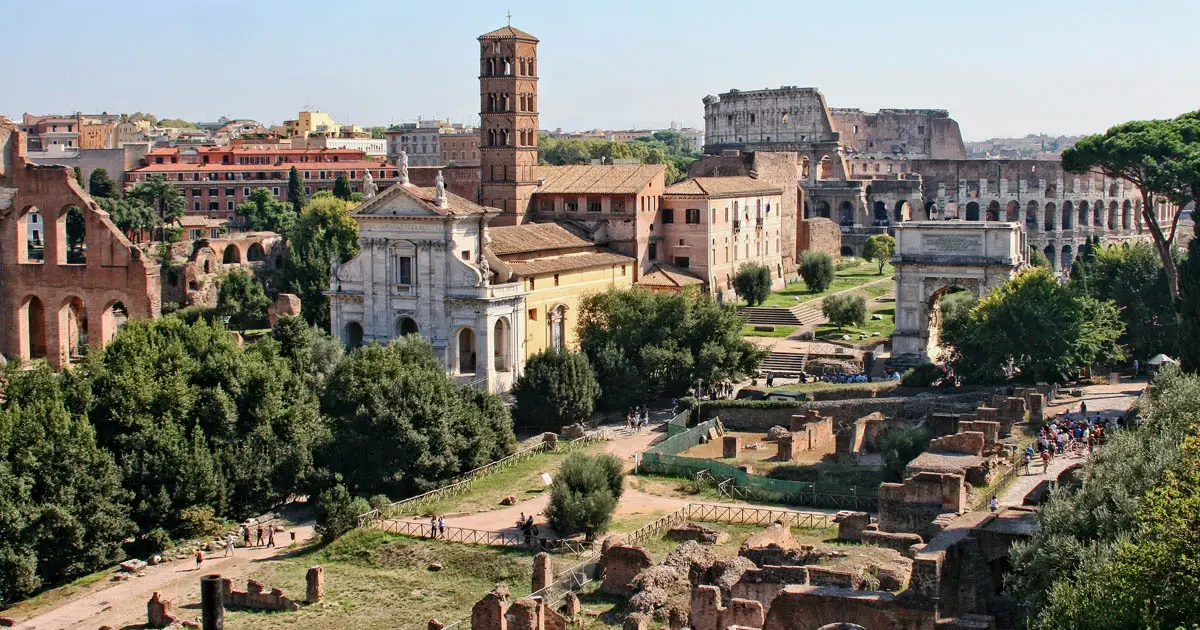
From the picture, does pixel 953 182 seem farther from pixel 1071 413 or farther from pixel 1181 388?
pixel 1181 388

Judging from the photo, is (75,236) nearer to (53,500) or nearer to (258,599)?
(53,500)

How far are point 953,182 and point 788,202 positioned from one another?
27.8 m

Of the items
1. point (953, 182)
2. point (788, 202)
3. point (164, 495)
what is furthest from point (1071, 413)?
point (953, 182)

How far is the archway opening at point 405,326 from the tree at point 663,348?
671 centimetres

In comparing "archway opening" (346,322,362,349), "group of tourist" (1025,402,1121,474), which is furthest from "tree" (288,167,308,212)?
"group of tourist" (1025,402,1121,474)

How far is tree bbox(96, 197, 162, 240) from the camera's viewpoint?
91.5 m

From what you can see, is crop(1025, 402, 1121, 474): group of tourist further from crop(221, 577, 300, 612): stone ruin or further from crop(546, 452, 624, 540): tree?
crop(221, 577, 300, 612): stone ruin

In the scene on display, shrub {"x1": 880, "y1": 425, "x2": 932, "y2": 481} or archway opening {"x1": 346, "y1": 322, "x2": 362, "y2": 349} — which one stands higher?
archway opening {"x1": 346, "y1": 322, "x2": 362, "y2": 349}

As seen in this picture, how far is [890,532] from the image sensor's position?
108 ft

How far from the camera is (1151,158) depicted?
4959cm

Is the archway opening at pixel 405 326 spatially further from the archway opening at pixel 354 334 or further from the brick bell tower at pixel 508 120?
the brick bell tower at pixel 508 120

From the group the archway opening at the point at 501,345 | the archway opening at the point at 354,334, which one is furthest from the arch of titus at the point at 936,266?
the archway opening at the point at 354,334

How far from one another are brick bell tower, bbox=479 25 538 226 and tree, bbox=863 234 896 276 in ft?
76.1

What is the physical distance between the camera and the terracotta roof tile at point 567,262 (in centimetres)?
5741
